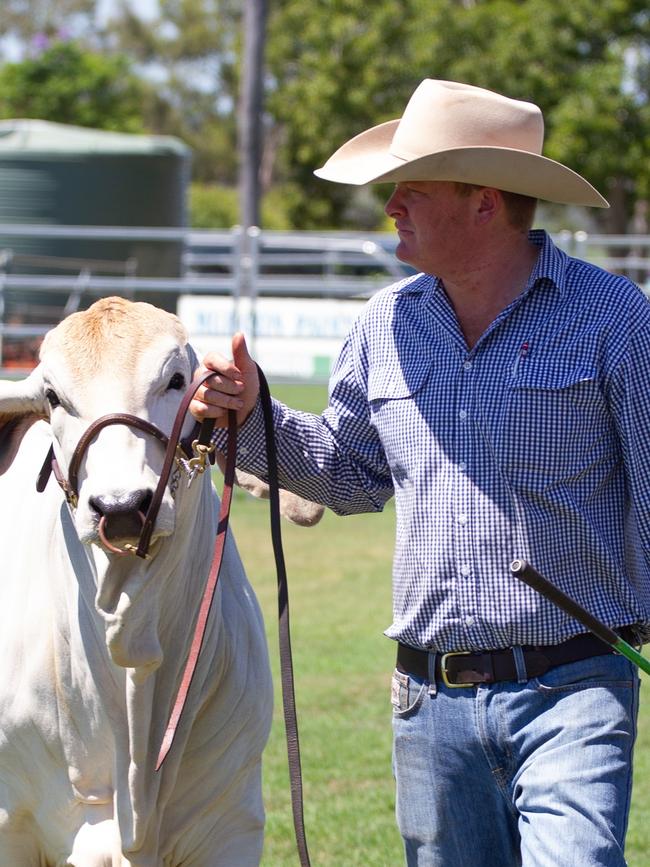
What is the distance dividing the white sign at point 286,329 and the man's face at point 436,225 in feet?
43.3

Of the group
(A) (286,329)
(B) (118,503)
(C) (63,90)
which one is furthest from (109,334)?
(C) (63,90)

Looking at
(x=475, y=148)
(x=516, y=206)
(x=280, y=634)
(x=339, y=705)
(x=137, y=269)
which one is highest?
(x=475, y=148)

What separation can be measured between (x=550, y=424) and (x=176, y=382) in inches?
34.2

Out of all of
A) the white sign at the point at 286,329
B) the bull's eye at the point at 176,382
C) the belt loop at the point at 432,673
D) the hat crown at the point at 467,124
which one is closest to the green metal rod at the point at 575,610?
the belt loop at the point at 432,673

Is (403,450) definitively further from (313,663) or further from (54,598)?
(313,663)

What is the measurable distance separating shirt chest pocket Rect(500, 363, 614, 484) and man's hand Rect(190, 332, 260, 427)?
24.8 inches

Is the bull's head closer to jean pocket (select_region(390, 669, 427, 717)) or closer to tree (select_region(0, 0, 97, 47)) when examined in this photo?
jean pocket (select_region(390, 669, 427, 717))

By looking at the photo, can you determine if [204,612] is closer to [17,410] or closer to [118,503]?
[118,503]

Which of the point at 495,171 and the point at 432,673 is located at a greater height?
the point at 495,171

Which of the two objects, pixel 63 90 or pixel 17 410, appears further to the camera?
pixel 63 90

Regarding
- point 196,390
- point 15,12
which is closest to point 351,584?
point 196,390

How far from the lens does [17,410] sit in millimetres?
3697

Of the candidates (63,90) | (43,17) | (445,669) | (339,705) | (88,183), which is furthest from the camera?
(43,17)

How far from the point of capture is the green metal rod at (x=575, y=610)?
2.99 metres
